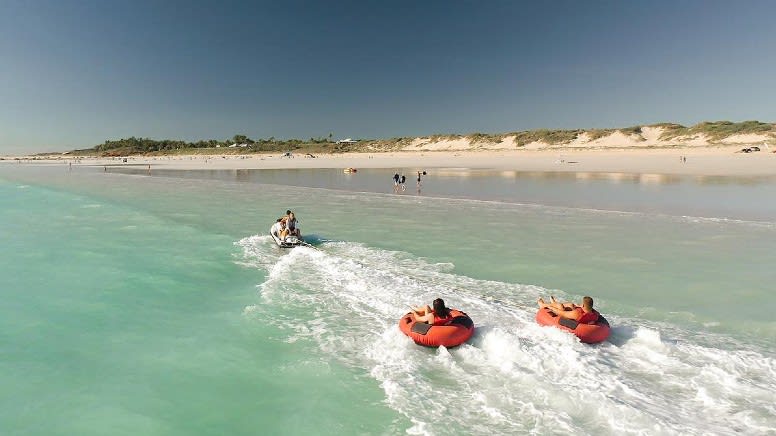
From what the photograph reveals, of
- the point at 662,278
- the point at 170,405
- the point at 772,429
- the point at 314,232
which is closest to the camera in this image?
the point at 772,429

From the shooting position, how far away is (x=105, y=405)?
762 centimetres

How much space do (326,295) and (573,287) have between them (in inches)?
267

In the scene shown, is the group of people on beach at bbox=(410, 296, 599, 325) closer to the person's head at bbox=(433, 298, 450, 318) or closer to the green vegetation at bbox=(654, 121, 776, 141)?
the person's head at bbox=(433, 298, 450, 318)

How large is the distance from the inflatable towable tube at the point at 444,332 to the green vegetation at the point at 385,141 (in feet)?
249

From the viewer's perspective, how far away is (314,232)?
68.8 ft

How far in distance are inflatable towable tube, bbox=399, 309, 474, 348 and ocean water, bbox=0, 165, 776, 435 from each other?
236 millimetres

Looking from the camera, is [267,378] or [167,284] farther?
[167,284]

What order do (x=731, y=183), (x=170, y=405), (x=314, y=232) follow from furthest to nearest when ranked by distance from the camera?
(x=731, y=183)
(x=314, y=232)
(x=170, y=405)

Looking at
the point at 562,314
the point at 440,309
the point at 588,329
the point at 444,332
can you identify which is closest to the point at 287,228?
the point at 440,309

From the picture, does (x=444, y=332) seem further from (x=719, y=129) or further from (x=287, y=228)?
(x=719, y=129)

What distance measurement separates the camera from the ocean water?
718 centimetres

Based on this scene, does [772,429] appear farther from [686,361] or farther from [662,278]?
[662,278]

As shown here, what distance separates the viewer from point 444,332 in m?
8.97

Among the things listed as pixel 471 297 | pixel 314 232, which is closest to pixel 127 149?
pixel 314 232
